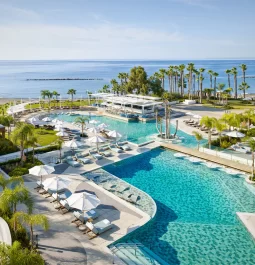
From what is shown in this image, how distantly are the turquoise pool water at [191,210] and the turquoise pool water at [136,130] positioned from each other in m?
5.21

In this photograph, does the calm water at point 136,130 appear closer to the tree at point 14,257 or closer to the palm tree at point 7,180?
the palm tree at point 7,180

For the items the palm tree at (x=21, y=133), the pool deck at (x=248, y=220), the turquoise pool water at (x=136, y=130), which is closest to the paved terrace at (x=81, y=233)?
the palm tree at (x=21, y=133)

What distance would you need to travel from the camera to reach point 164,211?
56.4 feet

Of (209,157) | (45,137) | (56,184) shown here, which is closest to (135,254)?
(56,184)

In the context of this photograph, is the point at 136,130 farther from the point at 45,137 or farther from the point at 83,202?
the point at 83,202

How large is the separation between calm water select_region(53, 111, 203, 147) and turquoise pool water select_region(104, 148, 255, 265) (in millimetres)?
5239

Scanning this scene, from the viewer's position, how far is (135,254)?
42.4ft

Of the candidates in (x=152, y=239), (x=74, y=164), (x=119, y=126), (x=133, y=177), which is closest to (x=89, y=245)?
(x=152, y=239)

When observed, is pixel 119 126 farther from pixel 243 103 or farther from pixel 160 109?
pixel 243 103

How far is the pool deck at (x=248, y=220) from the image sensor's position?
49.4 ft

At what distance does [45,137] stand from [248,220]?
933 inches

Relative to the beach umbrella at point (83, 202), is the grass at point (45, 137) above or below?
above

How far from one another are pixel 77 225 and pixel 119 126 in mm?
25327

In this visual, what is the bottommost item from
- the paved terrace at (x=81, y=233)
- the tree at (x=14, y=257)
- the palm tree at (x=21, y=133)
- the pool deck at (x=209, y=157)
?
the paved terrace at (x=81, y=233)
